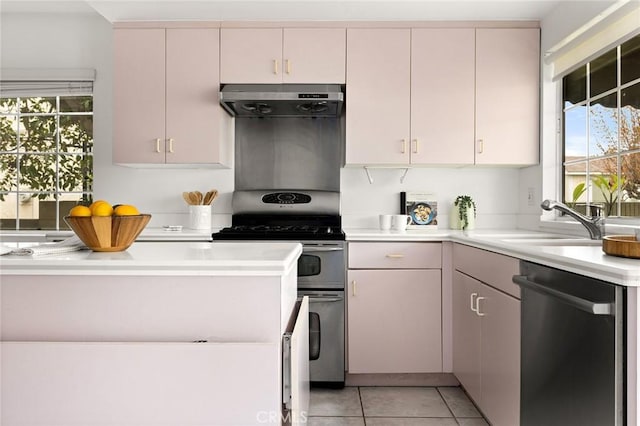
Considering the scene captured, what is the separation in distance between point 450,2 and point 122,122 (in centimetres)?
224

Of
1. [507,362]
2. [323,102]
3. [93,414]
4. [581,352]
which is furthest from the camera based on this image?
[323,102]

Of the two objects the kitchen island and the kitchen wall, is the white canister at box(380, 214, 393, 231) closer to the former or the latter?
the kitchen wall

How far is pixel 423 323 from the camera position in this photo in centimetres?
300

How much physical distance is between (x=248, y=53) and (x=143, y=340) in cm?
234

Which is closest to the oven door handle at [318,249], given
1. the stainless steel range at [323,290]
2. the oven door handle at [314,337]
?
the stainless steel range at [323,290]

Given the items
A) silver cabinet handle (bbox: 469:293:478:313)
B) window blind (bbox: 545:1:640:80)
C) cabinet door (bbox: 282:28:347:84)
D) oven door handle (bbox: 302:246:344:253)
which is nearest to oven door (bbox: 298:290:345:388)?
oven door handle (bbox: 302:246:344:253)

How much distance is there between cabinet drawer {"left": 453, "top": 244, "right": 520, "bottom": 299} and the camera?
207 cm

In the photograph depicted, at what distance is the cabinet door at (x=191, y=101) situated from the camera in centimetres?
324

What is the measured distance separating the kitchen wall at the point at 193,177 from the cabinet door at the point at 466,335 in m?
0.87

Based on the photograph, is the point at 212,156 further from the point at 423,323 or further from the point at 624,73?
the point at 624,73

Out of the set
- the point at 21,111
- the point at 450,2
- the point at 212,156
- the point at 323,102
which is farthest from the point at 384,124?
the point at 21,111

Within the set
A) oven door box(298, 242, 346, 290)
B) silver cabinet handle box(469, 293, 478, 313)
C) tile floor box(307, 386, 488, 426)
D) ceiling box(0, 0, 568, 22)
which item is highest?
ceiling box(0, 0, 568, 22)

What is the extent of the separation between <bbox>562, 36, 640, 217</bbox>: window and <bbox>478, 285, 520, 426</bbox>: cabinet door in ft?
2.34

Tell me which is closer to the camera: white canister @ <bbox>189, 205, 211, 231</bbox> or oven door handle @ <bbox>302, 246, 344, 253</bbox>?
oven door handle @ <bbox>302, 246, 344, 253</bbox>
